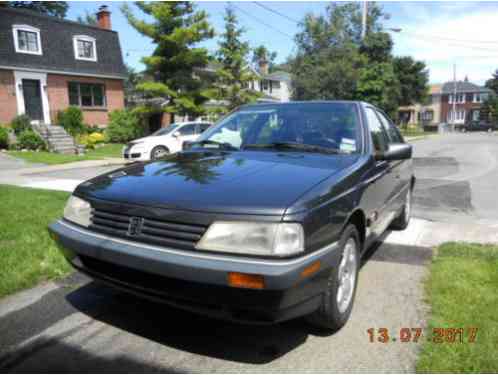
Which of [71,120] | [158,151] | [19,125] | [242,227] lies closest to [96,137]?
[71,120]

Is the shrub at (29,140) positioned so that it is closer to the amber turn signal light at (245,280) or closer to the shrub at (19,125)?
the shrub at (19,125)

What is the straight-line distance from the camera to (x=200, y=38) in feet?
70.1

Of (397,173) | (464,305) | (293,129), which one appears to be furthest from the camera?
(397,173)

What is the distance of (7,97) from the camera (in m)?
19.5

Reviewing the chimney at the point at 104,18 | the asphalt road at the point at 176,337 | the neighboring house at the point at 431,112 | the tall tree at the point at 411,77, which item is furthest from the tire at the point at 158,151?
the neighboring house at the point at 431,112

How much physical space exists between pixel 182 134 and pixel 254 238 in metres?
12.4

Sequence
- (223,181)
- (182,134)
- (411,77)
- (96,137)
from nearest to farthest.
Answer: (223,181)
(182,134)
(96,137)
(411,77)

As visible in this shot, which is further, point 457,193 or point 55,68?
point 55,68

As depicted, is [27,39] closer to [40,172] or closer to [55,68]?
[55,68]

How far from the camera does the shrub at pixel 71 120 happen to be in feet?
68.0

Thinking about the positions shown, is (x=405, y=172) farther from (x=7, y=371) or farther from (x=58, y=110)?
(x=58, y=110)

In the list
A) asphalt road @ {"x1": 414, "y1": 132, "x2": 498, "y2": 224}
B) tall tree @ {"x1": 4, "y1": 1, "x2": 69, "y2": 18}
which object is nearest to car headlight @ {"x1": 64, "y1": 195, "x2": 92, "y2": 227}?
asphalt road @ {"x1": 414, "y1": 132, "x2": 498, "y2": 224}

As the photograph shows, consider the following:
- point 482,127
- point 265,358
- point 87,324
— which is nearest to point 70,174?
point 87,324

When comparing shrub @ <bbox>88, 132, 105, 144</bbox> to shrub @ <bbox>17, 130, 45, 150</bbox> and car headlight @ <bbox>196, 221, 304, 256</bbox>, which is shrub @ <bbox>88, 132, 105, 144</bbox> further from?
car headlight @ <bbox>196, 221, 304, 256</bbox>
